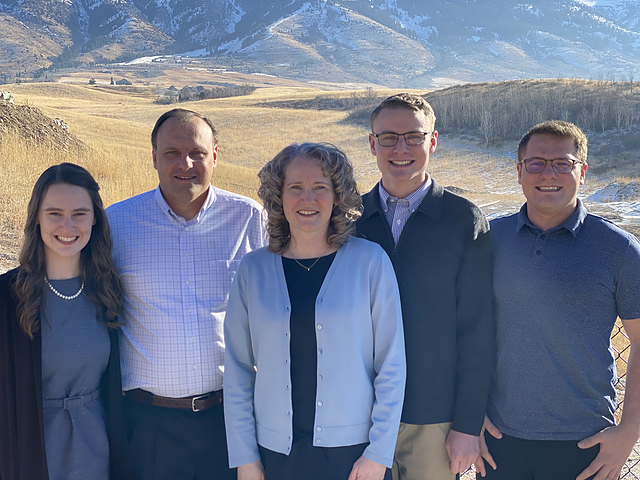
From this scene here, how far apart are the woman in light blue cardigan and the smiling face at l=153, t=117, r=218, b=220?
685 millimetres

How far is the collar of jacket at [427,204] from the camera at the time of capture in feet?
8.75

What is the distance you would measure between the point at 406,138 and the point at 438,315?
35.4 inches

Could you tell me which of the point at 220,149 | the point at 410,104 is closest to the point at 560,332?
the point at 410,104

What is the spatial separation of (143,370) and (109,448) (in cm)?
40

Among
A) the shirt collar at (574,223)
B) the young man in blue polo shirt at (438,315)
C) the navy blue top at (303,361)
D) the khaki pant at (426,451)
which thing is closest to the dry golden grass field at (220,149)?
the navy blue top at (303,361)

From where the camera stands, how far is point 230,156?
96.8 ft

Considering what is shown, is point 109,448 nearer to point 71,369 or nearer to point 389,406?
point 71,369

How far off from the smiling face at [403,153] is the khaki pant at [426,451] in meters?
1.17

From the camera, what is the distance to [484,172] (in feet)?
82.0

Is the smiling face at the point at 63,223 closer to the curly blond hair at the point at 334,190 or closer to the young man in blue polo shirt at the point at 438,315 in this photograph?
the curly blond hair at the point at 334,190

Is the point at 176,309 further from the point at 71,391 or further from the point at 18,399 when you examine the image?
the point at 18,399

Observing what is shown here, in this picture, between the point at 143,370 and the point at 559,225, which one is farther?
the point at 143,370

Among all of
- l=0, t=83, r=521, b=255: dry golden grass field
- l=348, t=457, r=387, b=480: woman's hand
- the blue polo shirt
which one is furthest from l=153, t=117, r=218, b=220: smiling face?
l=0, t=83, r=521, b=255: dry golden grass field

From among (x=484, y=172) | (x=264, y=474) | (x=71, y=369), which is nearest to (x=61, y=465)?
(x=71, y=369)
